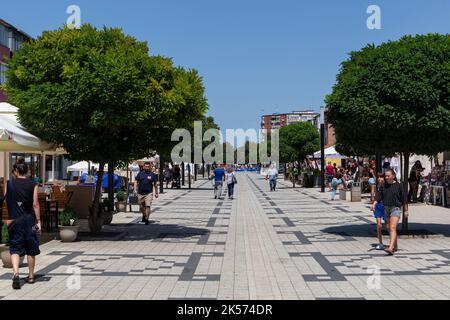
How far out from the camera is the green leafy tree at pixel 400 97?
1168cm

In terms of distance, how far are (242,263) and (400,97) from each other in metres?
4.49

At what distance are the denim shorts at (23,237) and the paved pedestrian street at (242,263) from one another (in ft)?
1.46

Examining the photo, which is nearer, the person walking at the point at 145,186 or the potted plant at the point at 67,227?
the potted plant at the point at 67,227

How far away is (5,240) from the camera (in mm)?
10117

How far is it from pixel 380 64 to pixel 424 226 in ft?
15.2

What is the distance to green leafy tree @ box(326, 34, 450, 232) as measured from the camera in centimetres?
1168

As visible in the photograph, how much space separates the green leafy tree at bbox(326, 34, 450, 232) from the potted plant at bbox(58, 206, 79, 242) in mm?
5649

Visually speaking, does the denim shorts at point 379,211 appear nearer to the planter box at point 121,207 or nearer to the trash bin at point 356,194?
the planter box at point 121,207

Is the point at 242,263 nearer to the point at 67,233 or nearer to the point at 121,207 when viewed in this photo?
the point at 67,233

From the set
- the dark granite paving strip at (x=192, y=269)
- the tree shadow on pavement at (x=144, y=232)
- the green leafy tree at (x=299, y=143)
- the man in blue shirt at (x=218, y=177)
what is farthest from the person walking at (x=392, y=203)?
the green leafy tree at (x=299, y=143)

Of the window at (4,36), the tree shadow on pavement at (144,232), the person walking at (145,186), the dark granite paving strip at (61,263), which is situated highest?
the window at (4,36)

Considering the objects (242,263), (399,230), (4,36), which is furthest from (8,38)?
(242,263)

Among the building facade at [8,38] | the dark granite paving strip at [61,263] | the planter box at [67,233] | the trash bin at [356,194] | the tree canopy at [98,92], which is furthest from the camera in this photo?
the building facade at [8,38]

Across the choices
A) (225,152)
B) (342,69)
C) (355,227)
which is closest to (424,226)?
(355,227)
